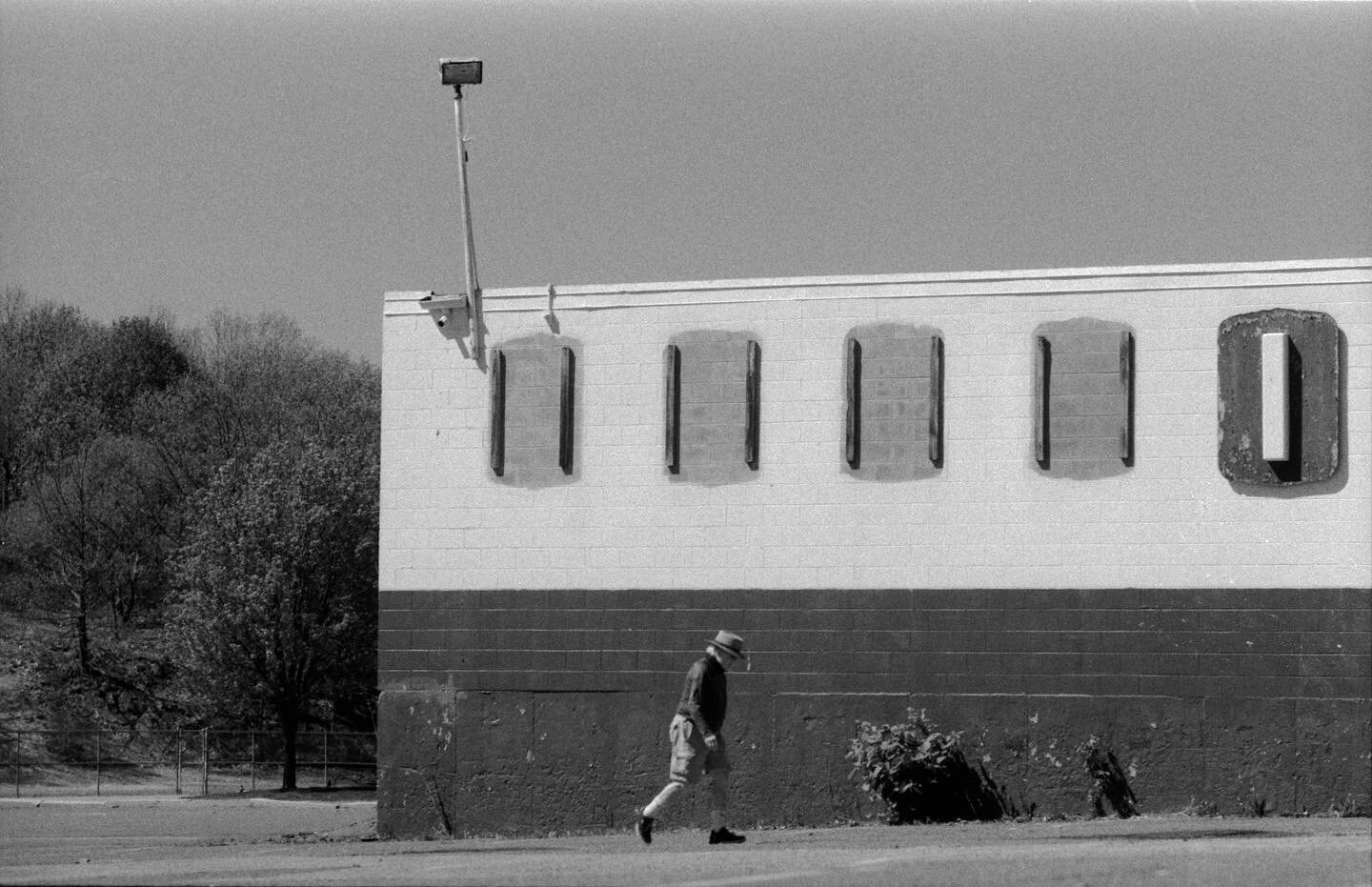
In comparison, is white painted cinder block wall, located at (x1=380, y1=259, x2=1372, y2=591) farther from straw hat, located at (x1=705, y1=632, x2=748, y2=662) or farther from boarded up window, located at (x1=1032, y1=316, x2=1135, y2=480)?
straw hat, located at (x1=705, y1=632, x2=748, y2=662)

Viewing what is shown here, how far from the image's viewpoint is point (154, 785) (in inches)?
1884

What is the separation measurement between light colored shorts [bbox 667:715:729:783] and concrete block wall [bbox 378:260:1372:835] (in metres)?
4.32

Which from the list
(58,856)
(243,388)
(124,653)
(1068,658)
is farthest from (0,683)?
(1068,658)

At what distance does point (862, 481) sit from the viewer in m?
20.0

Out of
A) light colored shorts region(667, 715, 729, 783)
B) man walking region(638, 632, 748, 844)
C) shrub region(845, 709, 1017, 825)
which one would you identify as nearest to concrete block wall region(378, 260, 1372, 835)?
shrub region(845, 709, 1017, 825)

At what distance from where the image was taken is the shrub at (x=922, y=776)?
1933 centimetres

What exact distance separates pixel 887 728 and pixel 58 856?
8.20 meters

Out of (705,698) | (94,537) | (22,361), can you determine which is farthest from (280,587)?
(705,698)

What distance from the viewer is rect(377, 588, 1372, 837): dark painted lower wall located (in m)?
18.9

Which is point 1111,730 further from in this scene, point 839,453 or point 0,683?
point 0,683

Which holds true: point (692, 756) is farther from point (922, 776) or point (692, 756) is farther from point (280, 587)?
point (280, 587)

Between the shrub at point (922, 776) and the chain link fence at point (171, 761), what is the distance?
2930cm

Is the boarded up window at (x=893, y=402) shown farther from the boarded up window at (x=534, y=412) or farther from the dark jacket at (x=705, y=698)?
the dark jacket at (x=705, y=698)

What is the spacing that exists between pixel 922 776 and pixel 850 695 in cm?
112
